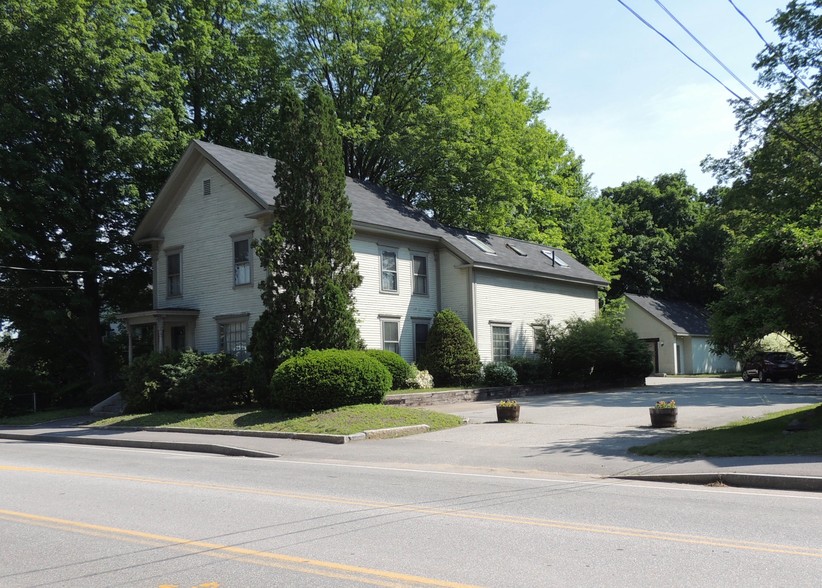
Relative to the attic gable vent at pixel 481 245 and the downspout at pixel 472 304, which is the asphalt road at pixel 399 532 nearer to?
the downspout at pixel 472 304

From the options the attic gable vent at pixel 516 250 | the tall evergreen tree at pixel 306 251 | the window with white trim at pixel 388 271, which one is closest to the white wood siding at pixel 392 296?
the window with white trim at pixel 388 271

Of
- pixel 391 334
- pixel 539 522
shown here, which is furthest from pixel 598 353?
pixel 539 522

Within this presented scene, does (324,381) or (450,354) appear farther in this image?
(450,354)

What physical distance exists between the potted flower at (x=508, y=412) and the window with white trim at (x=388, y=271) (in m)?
10.8

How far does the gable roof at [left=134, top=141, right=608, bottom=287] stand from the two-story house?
6 cm

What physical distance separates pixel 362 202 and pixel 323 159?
7785 mm

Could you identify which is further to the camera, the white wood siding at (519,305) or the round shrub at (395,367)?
the white wood siding at (519,305)

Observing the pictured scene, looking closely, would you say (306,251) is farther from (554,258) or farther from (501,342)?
(554,258)

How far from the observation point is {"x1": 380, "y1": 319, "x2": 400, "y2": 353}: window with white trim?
2864cm

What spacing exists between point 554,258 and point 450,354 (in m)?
11.1

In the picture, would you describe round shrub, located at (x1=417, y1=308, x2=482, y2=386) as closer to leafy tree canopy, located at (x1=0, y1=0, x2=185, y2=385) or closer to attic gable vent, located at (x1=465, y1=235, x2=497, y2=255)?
attic gable vent, located at (x1=465, y1=235, x2=497, y2=255)

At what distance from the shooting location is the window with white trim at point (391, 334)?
94.0 feet

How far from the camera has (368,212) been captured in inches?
1142

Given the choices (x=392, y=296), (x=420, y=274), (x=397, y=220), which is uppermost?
(x=397, y=220)
